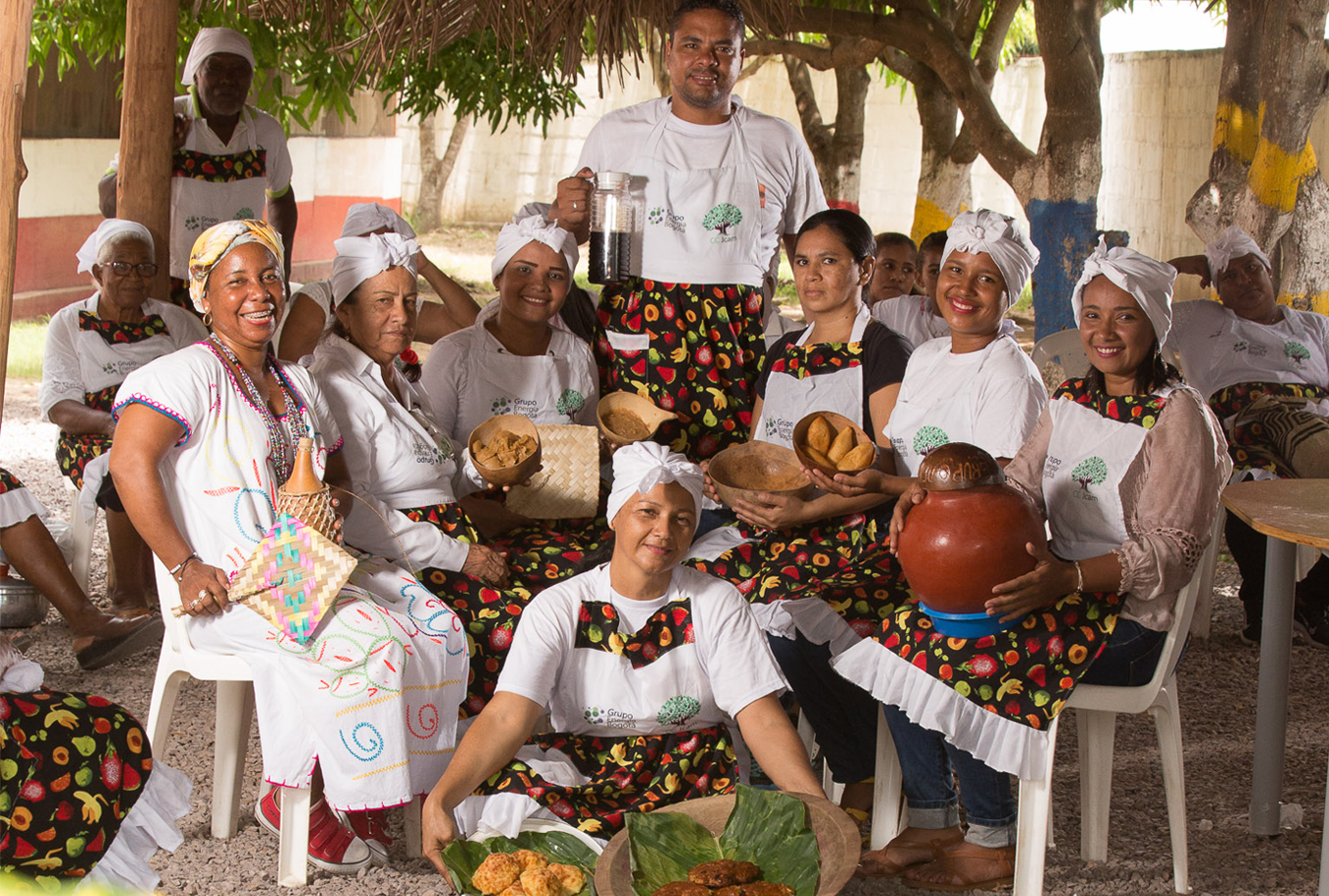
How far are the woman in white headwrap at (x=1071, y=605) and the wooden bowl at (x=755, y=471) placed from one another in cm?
54

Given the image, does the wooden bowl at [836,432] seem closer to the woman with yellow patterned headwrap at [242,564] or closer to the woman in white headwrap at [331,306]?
the woman with yellow patterned headwrap at [242,564]

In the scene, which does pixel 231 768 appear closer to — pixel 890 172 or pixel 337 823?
pixel 337 823

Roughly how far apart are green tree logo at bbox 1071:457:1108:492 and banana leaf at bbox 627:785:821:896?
126cm

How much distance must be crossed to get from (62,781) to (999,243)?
259cm

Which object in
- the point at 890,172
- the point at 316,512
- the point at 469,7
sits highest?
the point at 890,172

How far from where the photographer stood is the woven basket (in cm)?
384

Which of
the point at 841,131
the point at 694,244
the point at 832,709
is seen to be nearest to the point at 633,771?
the point at 832,709

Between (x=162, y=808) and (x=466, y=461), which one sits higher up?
(x=466, y=461)

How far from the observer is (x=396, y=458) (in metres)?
3.61

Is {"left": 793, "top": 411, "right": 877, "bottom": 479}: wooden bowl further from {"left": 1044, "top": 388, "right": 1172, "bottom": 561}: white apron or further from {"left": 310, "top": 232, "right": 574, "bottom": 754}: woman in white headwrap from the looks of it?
{"left": 310, "top": 232, "right": 574, "bottom": 754}: woman in white headwrap

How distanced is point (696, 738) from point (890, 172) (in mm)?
15079

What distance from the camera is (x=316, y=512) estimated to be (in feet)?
9.66

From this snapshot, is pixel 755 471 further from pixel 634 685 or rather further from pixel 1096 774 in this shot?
pixel 1096 774

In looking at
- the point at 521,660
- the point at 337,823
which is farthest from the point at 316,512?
the point at 337,823
